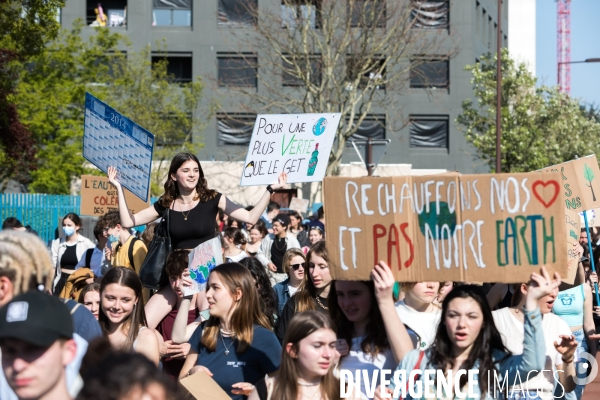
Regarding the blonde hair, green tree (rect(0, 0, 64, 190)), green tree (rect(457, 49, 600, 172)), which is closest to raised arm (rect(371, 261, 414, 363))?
the blonde hair

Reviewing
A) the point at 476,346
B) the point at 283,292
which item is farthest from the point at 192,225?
the point at 476,346

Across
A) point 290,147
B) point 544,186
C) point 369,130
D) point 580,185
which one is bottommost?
point 544,186

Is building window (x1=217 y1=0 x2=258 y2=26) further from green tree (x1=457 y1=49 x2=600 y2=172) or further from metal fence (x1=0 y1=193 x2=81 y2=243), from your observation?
metal fence (x1=0 y1=193 x2=81 y2=243)

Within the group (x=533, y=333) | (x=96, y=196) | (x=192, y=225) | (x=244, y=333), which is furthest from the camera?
(x=96, y=196)

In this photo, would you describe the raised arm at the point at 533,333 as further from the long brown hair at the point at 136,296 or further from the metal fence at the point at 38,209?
the metal fence at the point at 38,209

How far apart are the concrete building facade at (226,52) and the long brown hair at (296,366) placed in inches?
1323

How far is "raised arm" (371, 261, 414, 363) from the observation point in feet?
14.5

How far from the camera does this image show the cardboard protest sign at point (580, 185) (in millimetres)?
7512

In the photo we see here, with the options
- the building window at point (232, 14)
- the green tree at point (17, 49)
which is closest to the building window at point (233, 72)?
the building window at point (232, 14)

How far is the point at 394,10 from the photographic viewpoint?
2914cm

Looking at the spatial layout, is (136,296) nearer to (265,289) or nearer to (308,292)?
(308,292)

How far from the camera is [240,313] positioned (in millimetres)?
5406

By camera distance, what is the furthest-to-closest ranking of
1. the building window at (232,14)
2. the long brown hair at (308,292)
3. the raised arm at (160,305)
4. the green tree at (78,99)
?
1. the building window at (232,14)
2. the green tree at (78,99)
3. the raised arm at (160,305)
4. the long brown hair at (308,292)

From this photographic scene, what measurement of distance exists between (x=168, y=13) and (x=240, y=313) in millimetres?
37403
